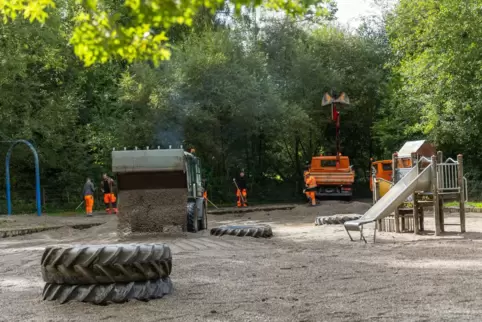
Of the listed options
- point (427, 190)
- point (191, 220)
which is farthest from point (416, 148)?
point (191, 220)

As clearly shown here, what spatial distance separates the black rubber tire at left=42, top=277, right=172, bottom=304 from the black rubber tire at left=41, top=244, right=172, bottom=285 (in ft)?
0.19

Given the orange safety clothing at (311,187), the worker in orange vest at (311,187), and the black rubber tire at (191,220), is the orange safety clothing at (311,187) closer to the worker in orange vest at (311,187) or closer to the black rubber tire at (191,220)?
the worker in orange vest at (311,187)

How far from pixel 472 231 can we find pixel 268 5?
11901 mm

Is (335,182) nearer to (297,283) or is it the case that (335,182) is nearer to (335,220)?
(335,220)

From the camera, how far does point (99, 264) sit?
8227 mm

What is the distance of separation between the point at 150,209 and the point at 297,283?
28.3 feet

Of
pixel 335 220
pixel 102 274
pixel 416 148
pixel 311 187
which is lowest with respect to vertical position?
pixel 335 220

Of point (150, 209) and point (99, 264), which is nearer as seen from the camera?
point (99, 264)

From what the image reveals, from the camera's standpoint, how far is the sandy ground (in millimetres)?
7449

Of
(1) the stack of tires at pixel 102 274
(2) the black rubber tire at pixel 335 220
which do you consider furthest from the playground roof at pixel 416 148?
(1) the stack of tires at pixel 102 274

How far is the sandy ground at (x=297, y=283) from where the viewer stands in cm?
745

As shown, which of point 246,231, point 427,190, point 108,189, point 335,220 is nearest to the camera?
point 427,190

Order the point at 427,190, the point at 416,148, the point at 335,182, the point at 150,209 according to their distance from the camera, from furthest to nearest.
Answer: the point at 335,182, the point at 416,148, the point at 150,209, the point at 427,190

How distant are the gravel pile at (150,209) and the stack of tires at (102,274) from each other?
8.79m
